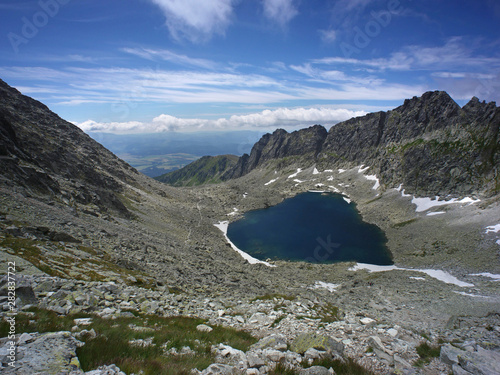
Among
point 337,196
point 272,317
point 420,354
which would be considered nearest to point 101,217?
point 272,317

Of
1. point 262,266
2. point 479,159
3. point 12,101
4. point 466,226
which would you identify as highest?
point 12,101

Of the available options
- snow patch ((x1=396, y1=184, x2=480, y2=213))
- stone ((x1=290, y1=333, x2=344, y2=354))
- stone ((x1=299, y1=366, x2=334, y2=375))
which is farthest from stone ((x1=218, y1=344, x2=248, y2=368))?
snow patch ((x1=396, y1=184, x2=480, y2=213))

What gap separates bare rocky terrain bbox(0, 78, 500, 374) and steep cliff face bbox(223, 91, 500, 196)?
289 cm

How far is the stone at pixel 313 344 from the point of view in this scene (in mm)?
12672

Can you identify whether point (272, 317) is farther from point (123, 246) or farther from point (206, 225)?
point (206, 225)

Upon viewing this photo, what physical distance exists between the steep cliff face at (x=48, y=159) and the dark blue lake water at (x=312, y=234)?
4410 centimetres

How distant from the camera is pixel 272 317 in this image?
20.1m

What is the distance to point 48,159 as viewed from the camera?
Answer: 201ft

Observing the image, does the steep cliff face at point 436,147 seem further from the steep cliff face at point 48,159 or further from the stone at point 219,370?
the steep cliff face at point 48,159

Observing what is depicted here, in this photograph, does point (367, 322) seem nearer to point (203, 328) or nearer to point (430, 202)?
point (203, 328)

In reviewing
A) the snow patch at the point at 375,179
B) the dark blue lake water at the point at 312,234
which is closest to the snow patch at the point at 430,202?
the dark blue lake water at the point at 312,234

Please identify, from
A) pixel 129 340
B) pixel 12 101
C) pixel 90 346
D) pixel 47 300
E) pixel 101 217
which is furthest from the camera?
pixel 12 101

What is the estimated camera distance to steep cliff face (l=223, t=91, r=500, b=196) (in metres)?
91.1

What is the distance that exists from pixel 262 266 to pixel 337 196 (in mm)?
92677
